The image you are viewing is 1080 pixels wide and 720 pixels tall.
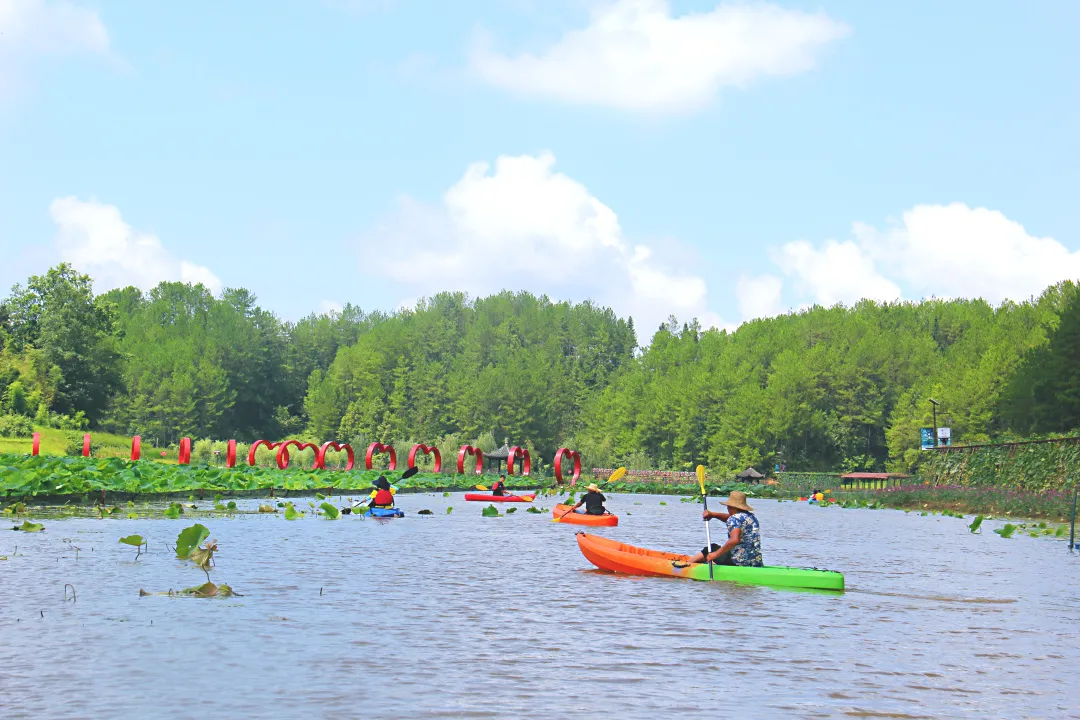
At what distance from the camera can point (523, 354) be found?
132 metres

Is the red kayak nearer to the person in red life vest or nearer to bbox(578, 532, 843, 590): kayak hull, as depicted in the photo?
the person in red life vest

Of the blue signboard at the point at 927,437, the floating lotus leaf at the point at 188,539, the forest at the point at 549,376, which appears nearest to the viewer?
the floating lotus leaf at the point at 188,539

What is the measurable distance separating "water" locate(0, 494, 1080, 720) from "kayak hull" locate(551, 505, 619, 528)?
9.39 metres

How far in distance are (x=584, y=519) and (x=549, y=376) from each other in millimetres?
96799

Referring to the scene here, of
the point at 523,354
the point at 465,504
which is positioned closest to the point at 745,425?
the point at 523,354

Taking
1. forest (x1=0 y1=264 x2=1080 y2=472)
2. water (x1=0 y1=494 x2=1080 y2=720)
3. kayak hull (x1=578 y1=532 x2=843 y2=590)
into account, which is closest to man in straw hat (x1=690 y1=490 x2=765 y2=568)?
kayak hull (x1=578 y1=532 x2=843 y2=590)

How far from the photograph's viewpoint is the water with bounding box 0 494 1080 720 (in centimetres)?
945

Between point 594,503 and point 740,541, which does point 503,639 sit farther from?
point 594,503

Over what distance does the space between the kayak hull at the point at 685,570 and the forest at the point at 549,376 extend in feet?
150

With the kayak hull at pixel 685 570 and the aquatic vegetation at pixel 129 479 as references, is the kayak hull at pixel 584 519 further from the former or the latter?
the kayak hull at pixel 685 570

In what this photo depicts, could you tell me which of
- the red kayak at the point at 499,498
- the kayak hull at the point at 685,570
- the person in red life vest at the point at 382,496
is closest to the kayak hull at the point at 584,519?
the person in red life vest at the point at 382,496

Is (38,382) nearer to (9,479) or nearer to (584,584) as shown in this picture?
(9,479)

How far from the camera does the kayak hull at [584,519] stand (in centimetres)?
3225

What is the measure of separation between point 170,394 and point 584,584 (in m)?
103
